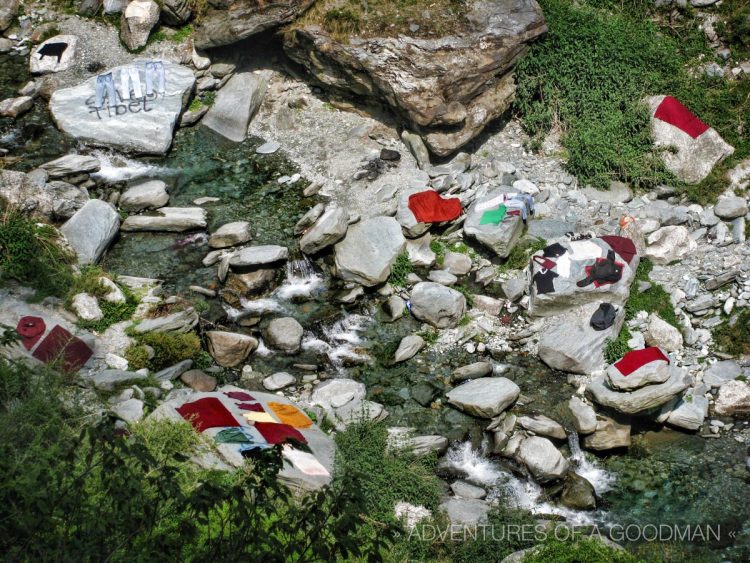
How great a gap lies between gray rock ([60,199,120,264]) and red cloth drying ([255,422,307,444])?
461 centimetres

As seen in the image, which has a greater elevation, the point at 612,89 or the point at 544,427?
the point at 612,89

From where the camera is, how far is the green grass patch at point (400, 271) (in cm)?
1244

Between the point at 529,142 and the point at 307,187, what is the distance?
4147 millimetres

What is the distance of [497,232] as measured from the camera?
41.0 feet

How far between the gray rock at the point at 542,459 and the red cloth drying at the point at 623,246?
137 inches

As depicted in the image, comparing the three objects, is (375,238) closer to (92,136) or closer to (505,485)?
(505,485)

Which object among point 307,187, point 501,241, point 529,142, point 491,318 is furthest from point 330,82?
point 491,318

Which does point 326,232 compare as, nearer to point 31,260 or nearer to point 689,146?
point 31,260

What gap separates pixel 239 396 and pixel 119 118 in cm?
779

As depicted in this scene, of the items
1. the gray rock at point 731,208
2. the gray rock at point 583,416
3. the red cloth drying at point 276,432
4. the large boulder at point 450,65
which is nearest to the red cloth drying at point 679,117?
the gray rock at point 731,208

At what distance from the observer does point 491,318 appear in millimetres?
12023

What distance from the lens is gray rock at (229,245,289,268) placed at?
12430mm

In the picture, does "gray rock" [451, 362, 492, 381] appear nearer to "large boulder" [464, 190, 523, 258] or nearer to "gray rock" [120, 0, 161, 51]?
"large boulder" [464, 190, 523, 258]

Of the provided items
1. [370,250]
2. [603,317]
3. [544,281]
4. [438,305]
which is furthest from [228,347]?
[603,317]
